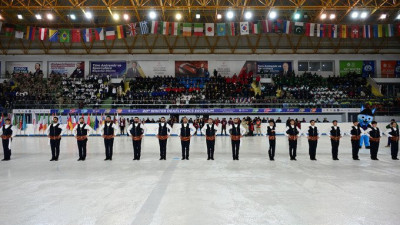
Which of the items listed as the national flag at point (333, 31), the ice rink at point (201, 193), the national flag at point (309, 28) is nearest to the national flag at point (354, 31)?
the national flag at point (333, 31)

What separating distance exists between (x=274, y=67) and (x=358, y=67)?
1112 centimetres

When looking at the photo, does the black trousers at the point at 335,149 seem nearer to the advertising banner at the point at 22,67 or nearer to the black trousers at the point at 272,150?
the black trousers at the point at 272,150

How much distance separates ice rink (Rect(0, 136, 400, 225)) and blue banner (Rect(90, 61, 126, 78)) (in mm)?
25484

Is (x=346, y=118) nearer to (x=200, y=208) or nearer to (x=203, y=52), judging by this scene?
(x=203, y=52)

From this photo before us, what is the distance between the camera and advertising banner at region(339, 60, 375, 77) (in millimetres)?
33562

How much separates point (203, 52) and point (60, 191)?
29112 millimetres

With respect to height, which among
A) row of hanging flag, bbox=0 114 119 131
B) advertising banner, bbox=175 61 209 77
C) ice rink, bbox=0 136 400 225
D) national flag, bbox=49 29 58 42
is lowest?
ice rink, bbox=0 136 400 225

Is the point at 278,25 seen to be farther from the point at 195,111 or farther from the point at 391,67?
the point at 391,67

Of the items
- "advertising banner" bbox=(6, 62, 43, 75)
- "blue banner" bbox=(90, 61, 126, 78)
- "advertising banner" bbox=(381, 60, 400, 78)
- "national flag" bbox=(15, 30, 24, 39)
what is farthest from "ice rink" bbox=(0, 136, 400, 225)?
"advertising banner" bbox=(381, 60, 400, 78)

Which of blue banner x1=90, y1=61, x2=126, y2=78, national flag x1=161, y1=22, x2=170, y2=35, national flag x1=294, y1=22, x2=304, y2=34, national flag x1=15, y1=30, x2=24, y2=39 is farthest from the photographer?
blue banner x1=90, y1=61, x2=126, y2=78

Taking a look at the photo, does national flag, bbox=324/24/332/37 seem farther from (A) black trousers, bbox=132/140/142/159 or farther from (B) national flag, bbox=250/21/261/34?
(A) black trousers, bbox=132/140/142/159

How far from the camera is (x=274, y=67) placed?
33.8 metres

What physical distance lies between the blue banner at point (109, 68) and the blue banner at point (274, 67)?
1806cm

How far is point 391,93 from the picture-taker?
112ft
